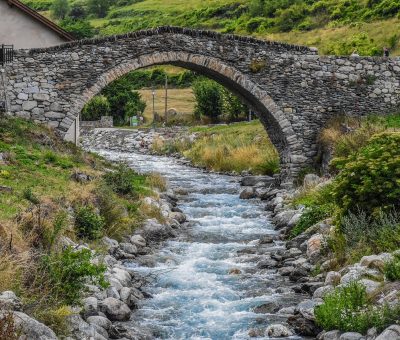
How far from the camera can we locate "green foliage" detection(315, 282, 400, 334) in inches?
311

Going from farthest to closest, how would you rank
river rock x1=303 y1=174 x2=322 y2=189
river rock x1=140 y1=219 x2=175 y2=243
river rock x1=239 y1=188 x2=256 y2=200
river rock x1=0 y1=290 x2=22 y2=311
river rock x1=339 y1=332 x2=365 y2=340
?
river rock x1=239 y1=188 x2=256 y2=200, river rock x1=303 y1=174 x2=322 y2=189, river rock x1=140 y1=219 x2=175 y2=243, river rock x1=339 y1=332 x2=365 y2=340, river rock x1=0 y1=290 x2=22 y2=311

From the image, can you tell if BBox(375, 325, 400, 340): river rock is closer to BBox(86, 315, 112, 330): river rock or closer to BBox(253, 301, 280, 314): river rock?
BBox(253, 301, 280, 314): river rock

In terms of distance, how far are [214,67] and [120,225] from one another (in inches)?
304

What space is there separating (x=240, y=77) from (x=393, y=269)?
1217cm

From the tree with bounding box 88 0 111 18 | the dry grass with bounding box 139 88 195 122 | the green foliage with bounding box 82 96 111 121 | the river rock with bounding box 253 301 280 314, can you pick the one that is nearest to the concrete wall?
the river rock with bounding box 253 301 280 314

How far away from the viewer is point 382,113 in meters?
21.8

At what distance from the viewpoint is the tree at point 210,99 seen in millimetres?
43028

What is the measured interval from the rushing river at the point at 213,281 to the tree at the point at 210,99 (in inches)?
973

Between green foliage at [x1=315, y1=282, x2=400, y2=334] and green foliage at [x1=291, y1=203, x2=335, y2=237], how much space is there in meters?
4.81

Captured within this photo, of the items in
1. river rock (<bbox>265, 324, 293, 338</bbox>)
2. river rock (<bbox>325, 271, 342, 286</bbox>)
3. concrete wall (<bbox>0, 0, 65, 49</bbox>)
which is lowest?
river rock (<bbox>265, 324, 293, 338</bbox>)

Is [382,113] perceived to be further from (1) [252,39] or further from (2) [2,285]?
(2) [2,285]

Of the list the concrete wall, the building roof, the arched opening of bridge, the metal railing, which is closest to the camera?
the metal railing

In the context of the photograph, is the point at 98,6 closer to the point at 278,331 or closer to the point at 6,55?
the point at 6,55

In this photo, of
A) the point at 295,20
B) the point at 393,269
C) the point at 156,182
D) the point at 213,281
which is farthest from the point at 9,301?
the point at 295,20
